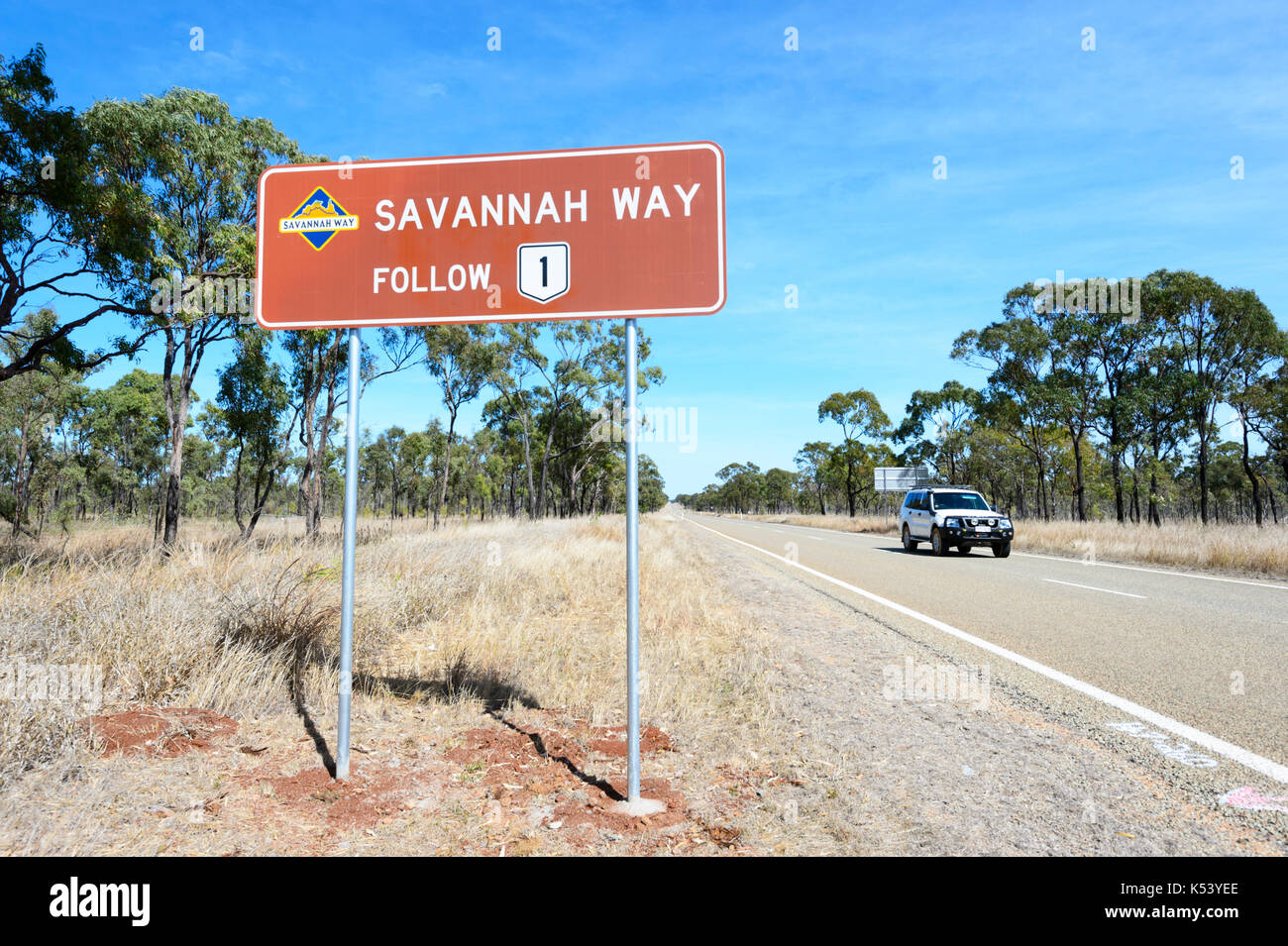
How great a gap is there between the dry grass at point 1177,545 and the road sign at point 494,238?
47.5 feet

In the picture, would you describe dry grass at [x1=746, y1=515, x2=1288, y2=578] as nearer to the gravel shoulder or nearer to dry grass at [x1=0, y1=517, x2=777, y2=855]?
the gravel shoulder

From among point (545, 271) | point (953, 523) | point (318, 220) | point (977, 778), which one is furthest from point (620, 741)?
point (953, 523)

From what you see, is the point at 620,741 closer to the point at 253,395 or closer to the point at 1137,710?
the point at 1137,710

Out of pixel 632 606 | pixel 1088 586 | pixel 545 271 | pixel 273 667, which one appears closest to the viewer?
pixel 632 606

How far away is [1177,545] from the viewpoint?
15.7 metres

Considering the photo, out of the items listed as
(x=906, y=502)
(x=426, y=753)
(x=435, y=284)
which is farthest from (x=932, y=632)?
(x=906, y=502)

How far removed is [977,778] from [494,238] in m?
3.99

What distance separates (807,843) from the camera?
280cm

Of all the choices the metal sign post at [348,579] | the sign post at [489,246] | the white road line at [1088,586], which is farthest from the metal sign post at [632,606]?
the white road line at [1088,586]

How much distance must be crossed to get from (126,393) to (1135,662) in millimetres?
48076

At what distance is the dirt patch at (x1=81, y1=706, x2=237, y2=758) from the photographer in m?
3.53

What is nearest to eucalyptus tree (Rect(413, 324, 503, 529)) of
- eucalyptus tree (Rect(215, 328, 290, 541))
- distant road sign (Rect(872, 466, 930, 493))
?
eucalyptus tree (Rect(215, 328, 290, 541))

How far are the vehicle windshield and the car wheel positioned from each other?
3.12ft
